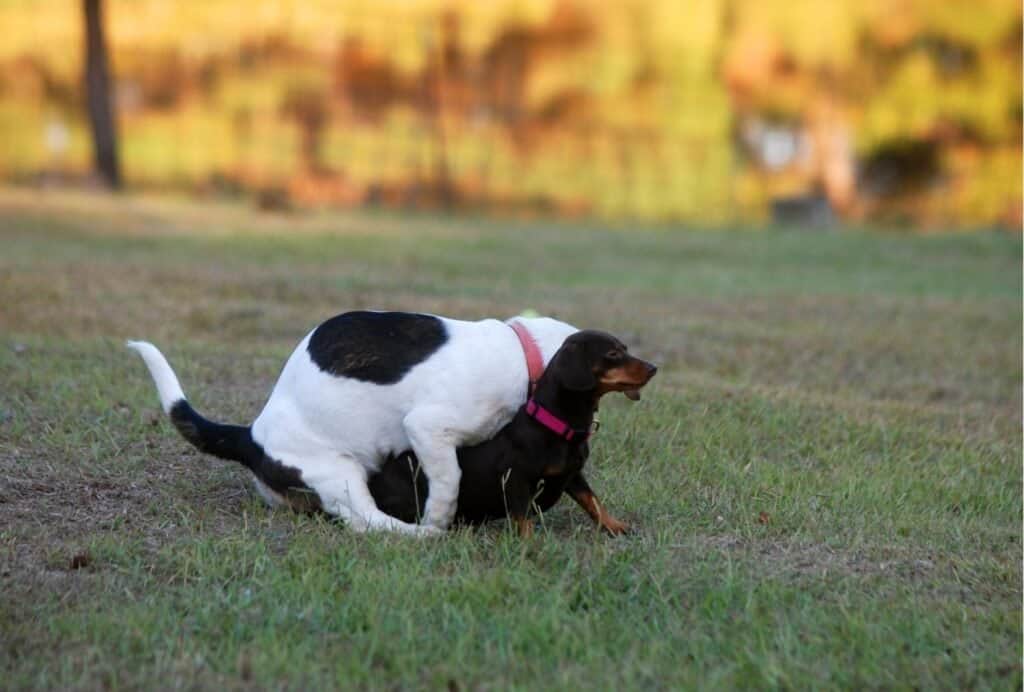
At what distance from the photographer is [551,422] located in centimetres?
475

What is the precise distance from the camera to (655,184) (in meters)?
20.7

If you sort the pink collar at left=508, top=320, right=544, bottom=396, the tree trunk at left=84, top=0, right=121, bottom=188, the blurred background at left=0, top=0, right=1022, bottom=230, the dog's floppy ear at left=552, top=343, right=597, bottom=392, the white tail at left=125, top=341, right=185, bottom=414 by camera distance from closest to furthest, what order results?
the dog's floppy ear at left=552, top=343, right=597, bottom=392 < the pink collar at left=508, top=320, right=544, bottom=396 < the white tail at left=125, top=341, right=185, bottom=414 < the tree trunk at left=84, top=0, right=121, bottom=188 < the blurred background at left=0, top=0, right=1022, bottom=230

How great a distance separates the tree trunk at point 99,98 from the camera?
57.9 feet

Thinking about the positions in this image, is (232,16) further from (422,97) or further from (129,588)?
(129,588)

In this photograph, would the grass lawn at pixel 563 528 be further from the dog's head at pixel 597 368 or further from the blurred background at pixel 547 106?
the blurred background at pixel 547 106

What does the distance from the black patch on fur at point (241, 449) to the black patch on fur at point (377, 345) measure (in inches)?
15.5

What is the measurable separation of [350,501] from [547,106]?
16217 mm

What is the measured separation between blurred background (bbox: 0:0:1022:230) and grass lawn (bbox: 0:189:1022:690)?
925 cm

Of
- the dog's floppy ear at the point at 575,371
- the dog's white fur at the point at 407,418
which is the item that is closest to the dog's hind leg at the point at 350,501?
the dog's white fur at the point at 407,418

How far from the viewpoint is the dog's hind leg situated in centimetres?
490

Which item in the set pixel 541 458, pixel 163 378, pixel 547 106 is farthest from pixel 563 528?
pixel 547 106

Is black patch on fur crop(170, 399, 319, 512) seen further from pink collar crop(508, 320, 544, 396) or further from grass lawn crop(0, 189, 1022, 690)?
pink collar crop(508, 320, 544, 396)

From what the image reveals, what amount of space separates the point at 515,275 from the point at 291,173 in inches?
328

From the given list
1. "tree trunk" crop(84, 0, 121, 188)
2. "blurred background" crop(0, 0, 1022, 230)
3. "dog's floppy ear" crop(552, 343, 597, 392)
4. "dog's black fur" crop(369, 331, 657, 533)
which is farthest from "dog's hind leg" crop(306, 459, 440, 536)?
"blurred background" crop(0, 0, 1022, 230)
